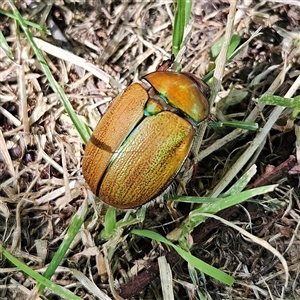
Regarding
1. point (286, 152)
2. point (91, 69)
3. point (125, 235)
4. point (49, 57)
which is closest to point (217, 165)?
point (286, 152)

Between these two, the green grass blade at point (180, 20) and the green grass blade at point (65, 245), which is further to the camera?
the green grass blade at point (180, 20)

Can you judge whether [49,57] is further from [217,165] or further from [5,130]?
[217,165]

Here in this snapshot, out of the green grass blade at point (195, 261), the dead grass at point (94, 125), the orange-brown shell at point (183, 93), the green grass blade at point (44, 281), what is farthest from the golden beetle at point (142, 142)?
the green grass blade at point (44, 281)

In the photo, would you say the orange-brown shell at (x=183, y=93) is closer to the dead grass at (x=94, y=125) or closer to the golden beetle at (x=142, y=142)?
the golden beetle at (x=142, y=142)

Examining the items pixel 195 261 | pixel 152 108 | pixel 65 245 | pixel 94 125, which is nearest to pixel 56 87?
pixel 94 125

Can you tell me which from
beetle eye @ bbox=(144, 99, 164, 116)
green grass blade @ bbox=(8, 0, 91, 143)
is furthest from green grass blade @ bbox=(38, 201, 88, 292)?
beetle eye @ bbox=(144, 99, 164, 116)

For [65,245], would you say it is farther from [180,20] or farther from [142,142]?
[180,20]
